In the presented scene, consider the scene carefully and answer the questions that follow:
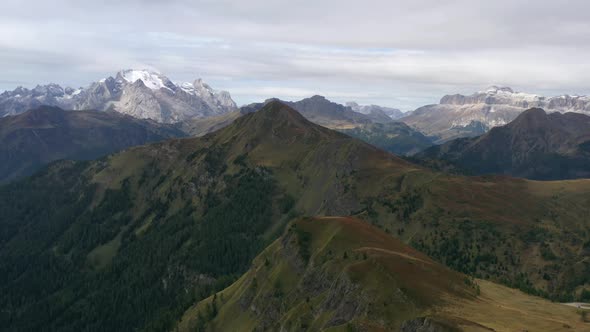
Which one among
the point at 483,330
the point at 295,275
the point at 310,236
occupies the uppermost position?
the point at 483,330

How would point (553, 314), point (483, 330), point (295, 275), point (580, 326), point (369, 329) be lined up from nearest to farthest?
point (483, 330) < point (580, 326) < point (369, 329) < point (553, 314) < point (295, 275)

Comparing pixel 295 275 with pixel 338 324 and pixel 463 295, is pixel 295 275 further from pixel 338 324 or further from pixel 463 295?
pixel 463 295

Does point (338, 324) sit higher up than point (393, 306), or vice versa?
point (393, 306)

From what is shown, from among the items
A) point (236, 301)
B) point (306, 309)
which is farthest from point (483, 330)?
point (236, 301)

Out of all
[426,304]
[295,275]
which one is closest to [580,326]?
[426,304]

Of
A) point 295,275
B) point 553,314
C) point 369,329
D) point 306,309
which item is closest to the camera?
point 369,329

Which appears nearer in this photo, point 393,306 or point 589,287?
point 393,306
